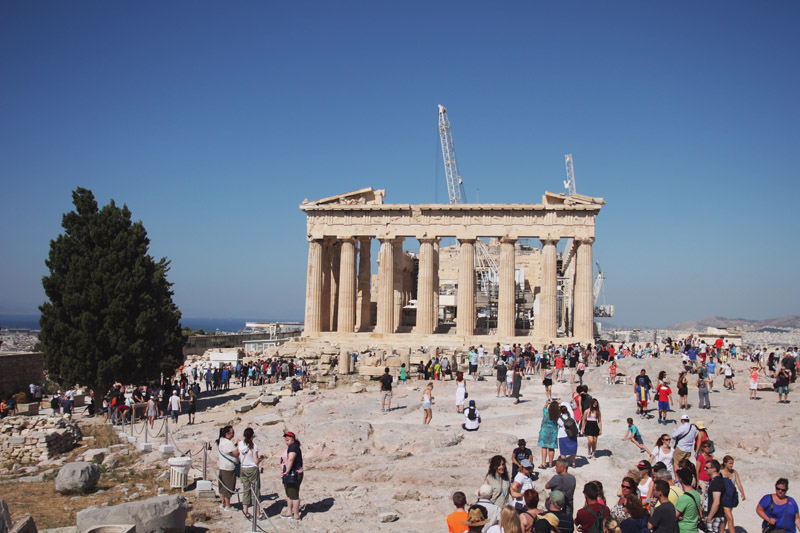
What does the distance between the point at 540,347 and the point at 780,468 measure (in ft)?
92.7

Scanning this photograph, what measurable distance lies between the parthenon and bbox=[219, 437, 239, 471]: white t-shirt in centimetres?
3302

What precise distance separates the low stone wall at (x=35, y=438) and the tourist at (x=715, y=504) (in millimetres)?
20204

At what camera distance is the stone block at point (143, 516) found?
39.1ft

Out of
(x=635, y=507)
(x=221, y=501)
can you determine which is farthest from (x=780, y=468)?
(x=221, y=501)

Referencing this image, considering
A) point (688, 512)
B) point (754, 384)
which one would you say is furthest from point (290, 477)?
point (754, 384)

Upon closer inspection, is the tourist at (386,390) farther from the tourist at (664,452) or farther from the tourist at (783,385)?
the tourist at (783,385)

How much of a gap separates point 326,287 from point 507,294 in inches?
557

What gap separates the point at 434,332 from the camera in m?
49.8

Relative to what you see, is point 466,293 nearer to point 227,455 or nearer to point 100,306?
point 100,306

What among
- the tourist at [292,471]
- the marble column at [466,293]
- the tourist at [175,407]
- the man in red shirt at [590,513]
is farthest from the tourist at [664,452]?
the marble column at [466,293]

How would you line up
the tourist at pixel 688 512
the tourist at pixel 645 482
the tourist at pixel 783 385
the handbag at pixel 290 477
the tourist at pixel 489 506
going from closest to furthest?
the tourist at pixel 688 512 → the tourist at pixel 489 506 → the tourist at pixel 645 482 → the handbag at pixel 290 477 → the tourist at pixel 783 385

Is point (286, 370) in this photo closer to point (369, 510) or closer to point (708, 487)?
point (369, 510)

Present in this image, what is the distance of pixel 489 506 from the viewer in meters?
10.4

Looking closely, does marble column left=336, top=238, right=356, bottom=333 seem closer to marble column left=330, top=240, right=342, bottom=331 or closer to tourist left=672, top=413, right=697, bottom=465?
marble column left=330, top=240, right=342, bottom=331
